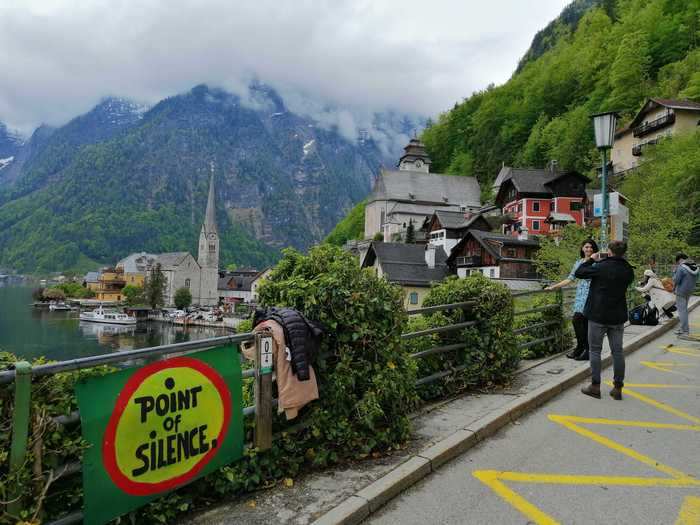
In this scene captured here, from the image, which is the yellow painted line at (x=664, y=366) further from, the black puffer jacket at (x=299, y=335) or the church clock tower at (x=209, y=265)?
the church clock tower at (x=209, y=265)

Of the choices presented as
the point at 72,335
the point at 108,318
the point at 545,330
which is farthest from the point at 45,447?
the point at 108,318

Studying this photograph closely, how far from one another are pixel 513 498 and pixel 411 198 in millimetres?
102355

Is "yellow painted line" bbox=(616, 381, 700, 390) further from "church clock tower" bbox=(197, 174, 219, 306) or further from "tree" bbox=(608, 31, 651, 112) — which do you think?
"church clock tower" bbox=(197, 174, 219, 306)

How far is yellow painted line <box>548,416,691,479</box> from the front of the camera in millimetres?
4656

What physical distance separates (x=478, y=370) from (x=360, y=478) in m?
3.37

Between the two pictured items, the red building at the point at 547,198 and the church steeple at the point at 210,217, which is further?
the church steeple at the point at 210,217

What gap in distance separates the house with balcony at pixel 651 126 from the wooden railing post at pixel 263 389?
61.3 m

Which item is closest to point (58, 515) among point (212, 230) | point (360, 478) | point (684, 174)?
point (360, 478)

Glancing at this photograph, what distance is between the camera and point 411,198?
104562 mm

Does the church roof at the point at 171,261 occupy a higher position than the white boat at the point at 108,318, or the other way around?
the church roof at the point at 171,261

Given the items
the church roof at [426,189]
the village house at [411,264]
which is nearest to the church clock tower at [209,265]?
the church roof at [426,189]

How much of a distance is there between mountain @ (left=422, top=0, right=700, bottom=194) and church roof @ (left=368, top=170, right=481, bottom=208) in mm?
4732

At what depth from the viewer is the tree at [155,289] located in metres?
117

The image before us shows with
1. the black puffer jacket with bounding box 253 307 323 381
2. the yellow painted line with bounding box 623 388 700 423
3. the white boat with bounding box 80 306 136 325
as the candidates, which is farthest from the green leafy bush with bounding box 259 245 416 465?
the white boat with bounding box 80 306 136 325
